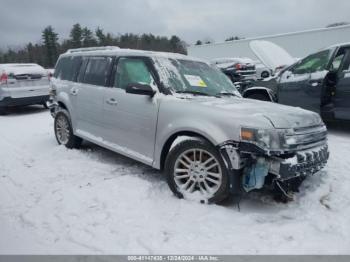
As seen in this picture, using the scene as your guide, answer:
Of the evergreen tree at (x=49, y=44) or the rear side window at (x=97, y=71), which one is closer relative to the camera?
the rear side window at (x=97, y=71)

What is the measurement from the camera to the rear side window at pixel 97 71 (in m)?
4.95

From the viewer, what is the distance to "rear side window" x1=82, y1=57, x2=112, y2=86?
4.95 m

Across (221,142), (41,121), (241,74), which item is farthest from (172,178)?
(241,74)

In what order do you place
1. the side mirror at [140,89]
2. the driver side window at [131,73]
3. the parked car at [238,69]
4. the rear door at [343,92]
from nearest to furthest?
the side mirror at [140,89], the driver side window at [131,73], the rear door at [343,92], the parked car at [238,69]

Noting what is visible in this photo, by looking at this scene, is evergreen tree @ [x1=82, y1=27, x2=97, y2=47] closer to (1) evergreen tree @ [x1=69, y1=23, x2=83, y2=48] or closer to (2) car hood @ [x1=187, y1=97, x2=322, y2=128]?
(1) evergreen tree @ [x1=69, y1=23, x2=83, y2=48]

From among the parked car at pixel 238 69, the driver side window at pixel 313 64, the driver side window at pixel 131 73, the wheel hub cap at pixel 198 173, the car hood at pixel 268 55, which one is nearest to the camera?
the wheel hub cap at pixel 198 173

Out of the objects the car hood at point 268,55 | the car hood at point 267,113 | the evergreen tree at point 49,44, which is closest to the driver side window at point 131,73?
the car hood at point 267,113

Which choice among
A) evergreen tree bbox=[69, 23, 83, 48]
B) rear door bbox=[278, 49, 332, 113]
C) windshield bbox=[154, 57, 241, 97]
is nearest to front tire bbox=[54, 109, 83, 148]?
windshield bbox=[154, 57, 241, 97]

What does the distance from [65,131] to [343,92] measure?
5.36 m

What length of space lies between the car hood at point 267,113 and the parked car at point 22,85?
7521 mm

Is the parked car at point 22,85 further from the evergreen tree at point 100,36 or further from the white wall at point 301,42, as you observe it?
the evergreen tree at point 100,36

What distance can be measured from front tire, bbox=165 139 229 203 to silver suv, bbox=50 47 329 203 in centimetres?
1

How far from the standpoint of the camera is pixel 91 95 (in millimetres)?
5070

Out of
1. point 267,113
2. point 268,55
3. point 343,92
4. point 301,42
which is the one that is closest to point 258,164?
point 267,113
